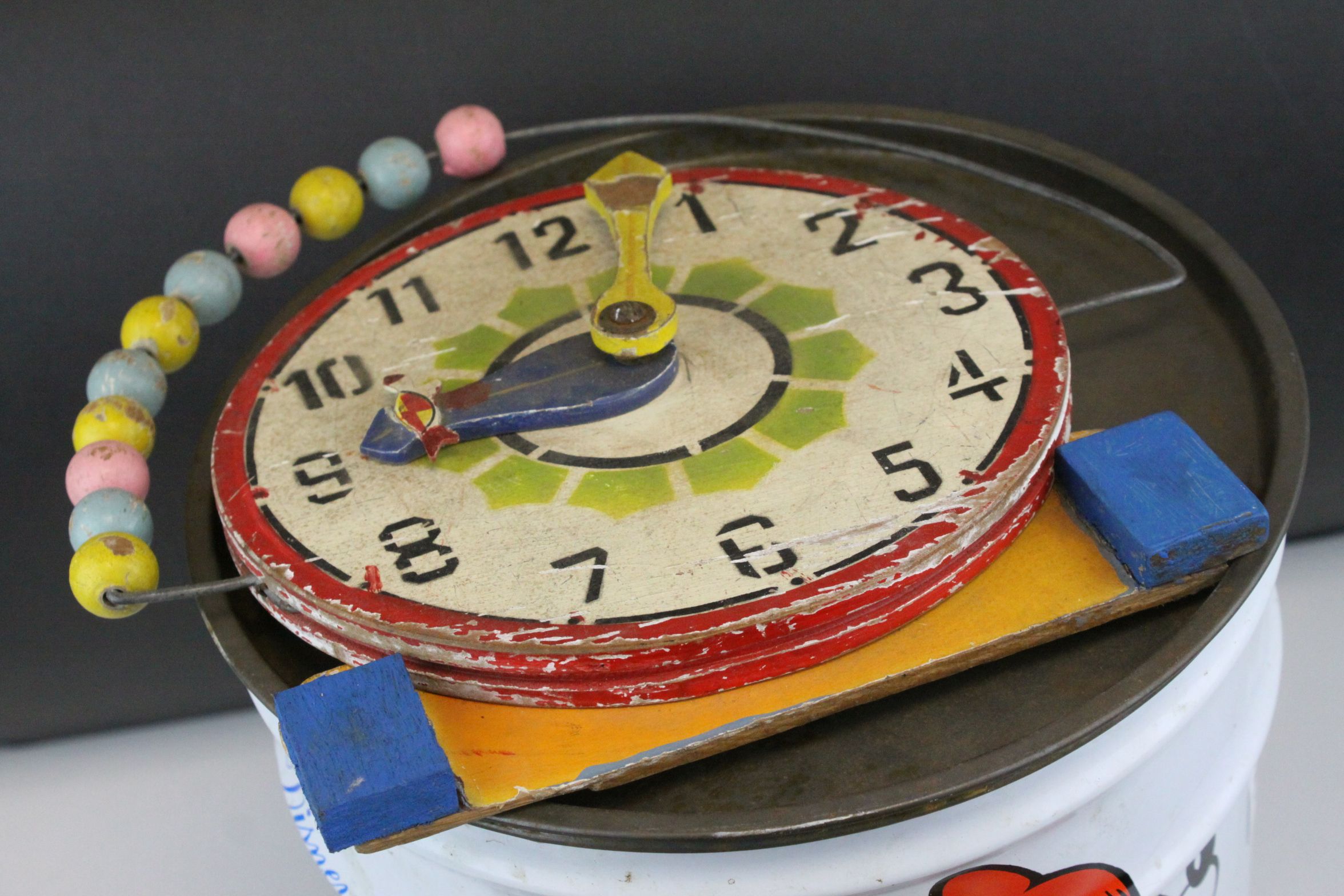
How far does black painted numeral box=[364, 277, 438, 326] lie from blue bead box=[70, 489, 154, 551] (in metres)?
0.27

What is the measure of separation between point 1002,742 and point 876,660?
0.31 feet

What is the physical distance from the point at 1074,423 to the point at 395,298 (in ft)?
1.89

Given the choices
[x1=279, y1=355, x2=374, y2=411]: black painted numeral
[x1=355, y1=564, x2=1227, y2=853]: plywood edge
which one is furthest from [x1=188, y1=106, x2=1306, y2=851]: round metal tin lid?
[x1=279, y1=355, x2=374, y2=411]: black painted numeral

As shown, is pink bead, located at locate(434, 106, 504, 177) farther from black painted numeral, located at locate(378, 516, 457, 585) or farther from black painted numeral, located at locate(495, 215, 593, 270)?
black painted numeral, located at locate(378, 516, 457, 585)

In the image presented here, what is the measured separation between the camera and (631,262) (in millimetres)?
1189

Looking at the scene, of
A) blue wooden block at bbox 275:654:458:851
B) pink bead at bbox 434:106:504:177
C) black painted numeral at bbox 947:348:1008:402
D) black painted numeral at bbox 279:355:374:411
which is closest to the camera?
blue wooden block at bbox 275:654:458:851

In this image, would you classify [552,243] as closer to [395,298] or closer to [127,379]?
[395,298]

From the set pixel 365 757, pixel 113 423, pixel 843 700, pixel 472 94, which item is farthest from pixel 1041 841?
pixel 472 94

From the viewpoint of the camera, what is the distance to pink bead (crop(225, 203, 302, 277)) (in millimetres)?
1297

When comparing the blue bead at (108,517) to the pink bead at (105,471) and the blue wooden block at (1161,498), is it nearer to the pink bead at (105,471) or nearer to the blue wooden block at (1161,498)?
the pink bead at (105,471)

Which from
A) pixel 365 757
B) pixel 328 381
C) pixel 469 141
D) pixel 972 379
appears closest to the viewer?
pixel 365 757

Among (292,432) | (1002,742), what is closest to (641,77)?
(292,432)

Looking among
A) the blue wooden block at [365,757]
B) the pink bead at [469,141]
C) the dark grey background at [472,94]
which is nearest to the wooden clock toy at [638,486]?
the blue wooden block at [365,757]

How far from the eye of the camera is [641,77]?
65.4 inches
